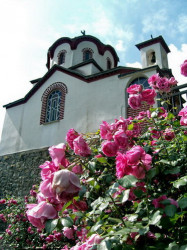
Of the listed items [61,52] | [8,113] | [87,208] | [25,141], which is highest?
[61,52]

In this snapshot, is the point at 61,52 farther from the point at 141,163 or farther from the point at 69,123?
the point at 141,163

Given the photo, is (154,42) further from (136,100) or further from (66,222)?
(66,222)

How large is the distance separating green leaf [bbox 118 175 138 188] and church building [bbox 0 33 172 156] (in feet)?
22.4

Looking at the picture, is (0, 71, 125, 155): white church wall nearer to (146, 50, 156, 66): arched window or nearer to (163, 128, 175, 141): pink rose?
(146, 50, 156, 66): arched window

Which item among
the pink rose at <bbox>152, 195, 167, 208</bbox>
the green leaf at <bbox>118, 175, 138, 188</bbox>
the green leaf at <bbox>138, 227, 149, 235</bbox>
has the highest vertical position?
the green leaf at <bbox>118, 175, 138, 188</bbox>

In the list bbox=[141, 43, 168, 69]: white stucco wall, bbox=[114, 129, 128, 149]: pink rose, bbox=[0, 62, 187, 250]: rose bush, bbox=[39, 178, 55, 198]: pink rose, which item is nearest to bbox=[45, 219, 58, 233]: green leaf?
bbox=[0, 62, 187, 250]: rose bush

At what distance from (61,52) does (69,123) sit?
5948mm

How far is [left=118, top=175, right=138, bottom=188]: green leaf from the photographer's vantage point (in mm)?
1261

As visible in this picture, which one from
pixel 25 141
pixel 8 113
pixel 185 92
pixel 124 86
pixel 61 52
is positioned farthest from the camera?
pixel 61 52

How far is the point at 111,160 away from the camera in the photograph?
6.56 feet

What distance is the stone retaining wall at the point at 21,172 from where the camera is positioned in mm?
9016

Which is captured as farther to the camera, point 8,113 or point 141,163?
point 8,113

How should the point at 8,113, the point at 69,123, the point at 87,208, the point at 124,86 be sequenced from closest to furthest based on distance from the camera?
the point at 87,208 < the point at 124,86 < the point at 69,123 < the point at 8,113

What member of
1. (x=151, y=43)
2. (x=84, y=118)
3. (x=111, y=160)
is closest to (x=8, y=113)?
(x=84, y=118)
